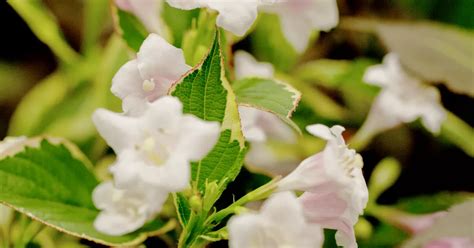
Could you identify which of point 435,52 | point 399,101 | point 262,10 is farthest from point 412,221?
point 262,10

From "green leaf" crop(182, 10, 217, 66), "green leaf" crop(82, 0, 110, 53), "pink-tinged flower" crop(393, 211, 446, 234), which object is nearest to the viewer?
"green leaf" crop(182, 10, 217, 66)

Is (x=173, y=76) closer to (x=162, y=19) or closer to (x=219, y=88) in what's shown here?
(x=219, y=88)

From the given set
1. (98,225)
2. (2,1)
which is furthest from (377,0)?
(98,225)

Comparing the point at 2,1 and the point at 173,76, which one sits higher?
the point at 173,76

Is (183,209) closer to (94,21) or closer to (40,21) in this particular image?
(40,21)

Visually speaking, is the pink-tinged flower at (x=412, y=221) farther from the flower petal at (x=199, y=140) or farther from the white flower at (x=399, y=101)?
the flower petal at (x=199, y=140)

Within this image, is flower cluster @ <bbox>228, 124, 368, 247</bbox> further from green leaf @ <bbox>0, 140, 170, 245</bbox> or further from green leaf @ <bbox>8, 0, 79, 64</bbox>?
green leaf @ <bbox>8, 0, 79, 64</bbox>

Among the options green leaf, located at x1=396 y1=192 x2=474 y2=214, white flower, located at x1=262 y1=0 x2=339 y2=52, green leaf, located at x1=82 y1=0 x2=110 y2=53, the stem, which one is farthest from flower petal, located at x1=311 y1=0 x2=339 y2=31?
green leaf, located at x1=82 y1=0 x2=110 y2=53
